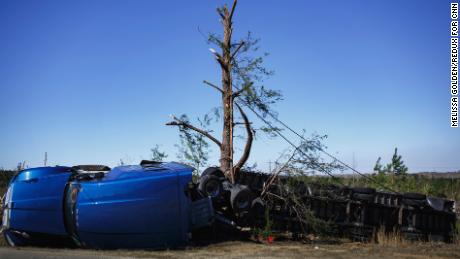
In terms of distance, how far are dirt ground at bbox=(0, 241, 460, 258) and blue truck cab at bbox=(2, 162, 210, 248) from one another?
0.25m

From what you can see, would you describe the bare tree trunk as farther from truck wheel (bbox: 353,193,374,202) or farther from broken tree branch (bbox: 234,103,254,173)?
truck wheel (bbox: 353,193,374,202)

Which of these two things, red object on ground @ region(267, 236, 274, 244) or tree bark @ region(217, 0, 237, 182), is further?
tree bark @ region(217, 0, 237, 182)

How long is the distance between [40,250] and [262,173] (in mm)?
5392

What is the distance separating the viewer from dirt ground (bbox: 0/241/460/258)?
719 centimetres

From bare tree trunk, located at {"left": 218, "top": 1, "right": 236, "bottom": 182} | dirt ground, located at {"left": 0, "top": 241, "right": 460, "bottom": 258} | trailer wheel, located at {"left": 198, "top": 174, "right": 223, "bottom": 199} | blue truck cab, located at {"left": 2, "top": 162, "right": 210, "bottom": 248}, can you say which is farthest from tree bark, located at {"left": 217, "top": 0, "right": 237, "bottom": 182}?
blue truck cab, located at {"left": 2, "top": 162, "right": 210, "bottom": 248}

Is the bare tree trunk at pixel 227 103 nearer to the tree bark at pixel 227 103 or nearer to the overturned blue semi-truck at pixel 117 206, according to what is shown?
the tree bark at pixel 227 103

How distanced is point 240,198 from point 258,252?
1491mm

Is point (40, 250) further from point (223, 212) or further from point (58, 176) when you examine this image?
point (223, 212)

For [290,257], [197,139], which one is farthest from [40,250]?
[197,139]

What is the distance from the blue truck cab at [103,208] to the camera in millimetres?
7441

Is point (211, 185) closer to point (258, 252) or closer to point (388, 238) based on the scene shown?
point (258, 252)

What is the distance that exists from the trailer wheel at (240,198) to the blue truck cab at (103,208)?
1.31 meters

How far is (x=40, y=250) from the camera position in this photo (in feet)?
24.8

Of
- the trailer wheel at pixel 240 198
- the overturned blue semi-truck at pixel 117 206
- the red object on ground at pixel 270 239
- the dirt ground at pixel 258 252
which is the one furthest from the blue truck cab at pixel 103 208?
the red object on ground at pixel 270 239
